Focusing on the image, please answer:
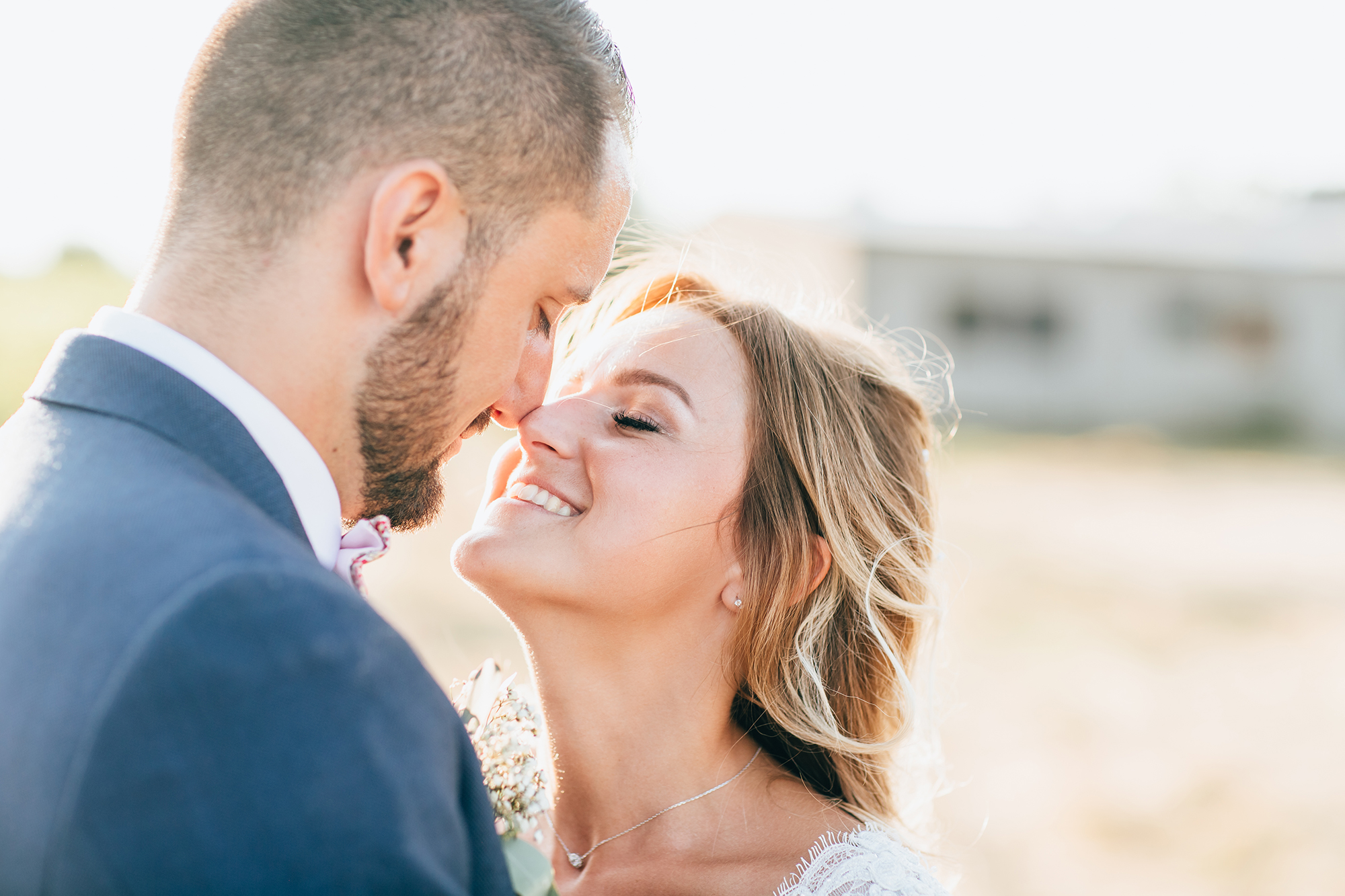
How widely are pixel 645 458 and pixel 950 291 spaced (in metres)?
28.9

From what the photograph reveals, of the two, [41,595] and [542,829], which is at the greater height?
[41,595]

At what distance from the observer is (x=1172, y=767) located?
8.55 metres

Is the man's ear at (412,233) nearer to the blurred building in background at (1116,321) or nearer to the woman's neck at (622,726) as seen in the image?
the woman's neck at (622,726)

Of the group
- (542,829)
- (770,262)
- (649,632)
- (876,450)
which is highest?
(770,262)

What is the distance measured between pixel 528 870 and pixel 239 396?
3.41ft

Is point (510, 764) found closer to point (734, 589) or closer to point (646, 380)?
point (734, 589)

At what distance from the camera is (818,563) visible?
3.30 meters

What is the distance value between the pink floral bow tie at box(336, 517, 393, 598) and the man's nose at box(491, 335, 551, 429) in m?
0.43

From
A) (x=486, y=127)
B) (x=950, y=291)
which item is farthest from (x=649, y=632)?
(x=950, y=291)

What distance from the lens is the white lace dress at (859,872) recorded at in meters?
2.64

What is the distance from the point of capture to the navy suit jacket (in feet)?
4.43

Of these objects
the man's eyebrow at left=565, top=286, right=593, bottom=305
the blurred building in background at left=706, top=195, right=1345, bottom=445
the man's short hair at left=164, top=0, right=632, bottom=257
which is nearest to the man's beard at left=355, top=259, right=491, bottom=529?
the man's short hair at left=164, top=0, right=632, bottom=257

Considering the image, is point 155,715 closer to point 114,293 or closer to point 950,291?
point 114,293

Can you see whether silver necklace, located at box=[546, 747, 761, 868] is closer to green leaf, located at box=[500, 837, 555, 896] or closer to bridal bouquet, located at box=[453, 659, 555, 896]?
bridal bouquet, located at box=[453, 659, 555, 896]
